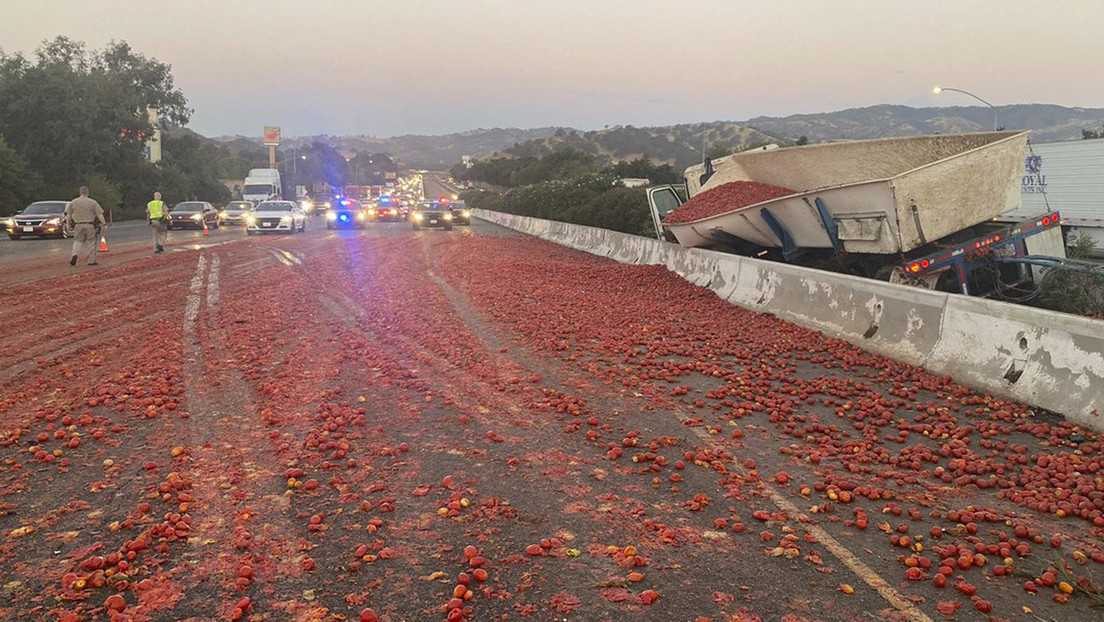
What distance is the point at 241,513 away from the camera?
4.52 m

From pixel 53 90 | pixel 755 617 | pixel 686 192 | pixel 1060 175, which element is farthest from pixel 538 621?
pixel 53 90

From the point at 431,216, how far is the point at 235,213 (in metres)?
12.1

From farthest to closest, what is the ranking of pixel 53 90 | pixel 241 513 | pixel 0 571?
pixel 53 90
pixel 241 513
pixel 0 571

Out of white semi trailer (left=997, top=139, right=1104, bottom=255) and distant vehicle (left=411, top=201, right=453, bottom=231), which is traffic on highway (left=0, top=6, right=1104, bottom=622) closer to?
white semi trailer (left=997, top=139, right=1104, bottom=255)

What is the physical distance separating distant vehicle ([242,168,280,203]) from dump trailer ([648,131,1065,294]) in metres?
46.9

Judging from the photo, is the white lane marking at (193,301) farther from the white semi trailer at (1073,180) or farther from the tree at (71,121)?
the tree at (71,121)

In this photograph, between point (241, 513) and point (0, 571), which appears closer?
point (0, 571)

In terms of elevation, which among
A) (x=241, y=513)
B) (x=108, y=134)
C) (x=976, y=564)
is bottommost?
(x=976, y=564)

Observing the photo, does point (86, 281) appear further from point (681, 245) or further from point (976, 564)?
point (976, 564)

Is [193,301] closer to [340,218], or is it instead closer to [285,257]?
[285,257]

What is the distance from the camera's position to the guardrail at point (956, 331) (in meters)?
6.41

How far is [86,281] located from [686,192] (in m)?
14.7

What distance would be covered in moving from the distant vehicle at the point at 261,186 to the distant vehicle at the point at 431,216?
56.3 ft

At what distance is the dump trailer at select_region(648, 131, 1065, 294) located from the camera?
454 inches
